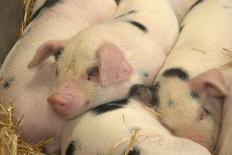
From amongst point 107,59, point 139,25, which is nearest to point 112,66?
point 107,59

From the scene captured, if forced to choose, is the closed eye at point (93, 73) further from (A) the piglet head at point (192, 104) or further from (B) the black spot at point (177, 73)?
(B) the black spot at point (177, 73)

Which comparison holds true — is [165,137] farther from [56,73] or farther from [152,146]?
[56,73]

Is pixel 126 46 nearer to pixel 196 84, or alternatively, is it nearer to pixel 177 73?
pixel 177 73

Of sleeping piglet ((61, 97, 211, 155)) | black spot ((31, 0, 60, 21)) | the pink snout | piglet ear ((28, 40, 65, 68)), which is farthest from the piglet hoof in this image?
black spot ((31, 0, 60, 21))

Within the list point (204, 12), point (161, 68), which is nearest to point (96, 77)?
point (161, 68)

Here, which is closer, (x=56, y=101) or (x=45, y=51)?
(x=56, y=101)

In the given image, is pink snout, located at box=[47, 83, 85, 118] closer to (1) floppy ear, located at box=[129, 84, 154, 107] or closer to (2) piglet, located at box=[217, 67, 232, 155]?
(1) floppy ear, located at box=[129, 84, 154, 107]
